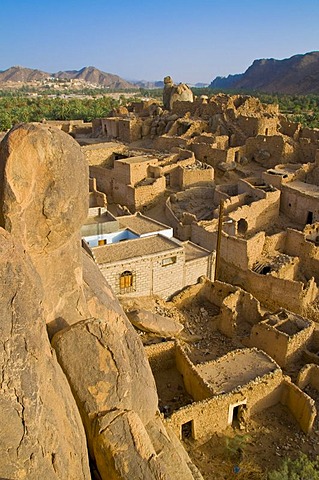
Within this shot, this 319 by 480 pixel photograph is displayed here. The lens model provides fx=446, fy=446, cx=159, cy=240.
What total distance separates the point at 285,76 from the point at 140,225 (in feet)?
413

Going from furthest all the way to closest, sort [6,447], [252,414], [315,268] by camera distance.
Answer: [315,268]
[252,414]
[6,447]

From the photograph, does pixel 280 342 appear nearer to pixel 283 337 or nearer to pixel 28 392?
pixel 283 337

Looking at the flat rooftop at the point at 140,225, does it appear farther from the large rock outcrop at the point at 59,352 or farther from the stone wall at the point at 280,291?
the large rock outcrop at the point at 59,352

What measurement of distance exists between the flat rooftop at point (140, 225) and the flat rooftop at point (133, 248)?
1147 millimetres

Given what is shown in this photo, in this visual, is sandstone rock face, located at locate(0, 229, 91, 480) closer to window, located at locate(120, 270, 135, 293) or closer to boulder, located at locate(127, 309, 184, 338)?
boulder, located at locate(127, 309, 184, 338)

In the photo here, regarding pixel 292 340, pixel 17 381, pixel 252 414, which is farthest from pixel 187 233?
pixel 17 381

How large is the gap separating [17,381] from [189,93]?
127 feet

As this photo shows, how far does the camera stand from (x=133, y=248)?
1477cm

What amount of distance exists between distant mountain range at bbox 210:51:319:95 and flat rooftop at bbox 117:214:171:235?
3633 inches

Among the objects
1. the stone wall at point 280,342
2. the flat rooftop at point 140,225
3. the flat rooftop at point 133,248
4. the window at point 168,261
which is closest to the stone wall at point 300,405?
the stone wall at point 280,342

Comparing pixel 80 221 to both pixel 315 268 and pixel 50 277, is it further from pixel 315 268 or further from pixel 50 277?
pixel 315 268

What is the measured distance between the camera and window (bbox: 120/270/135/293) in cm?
1385

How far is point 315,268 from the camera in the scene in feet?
58.9

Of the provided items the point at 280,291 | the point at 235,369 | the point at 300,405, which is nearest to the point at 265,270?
the point at 280,291
